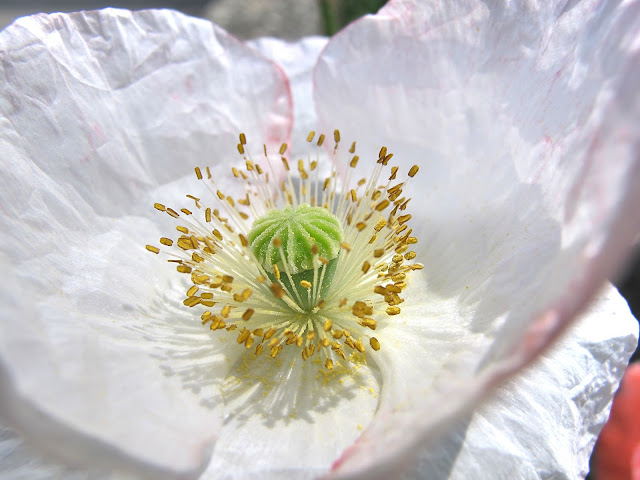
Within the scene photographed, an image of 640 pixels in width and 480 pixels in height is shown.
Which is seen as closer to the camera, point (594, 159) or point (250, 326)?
point (594, 159)

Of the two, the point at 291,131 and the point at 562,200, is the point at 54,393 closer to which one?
the point at 562,200

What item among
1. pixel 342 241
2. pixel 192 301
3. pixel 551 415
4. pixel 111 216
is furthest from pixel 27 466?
pixel 551 415

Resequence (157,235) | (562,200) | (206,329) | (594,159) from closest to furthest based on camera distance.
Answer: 1. (594,159)
2. (562,200)
3. (206,329)
4. (157,235)

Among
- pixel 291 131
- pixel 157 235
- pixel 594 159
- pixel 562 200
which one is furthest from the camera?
pixel 291 131

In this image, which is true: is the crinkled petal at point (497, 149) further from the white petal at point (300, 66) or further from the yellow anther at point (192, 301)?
the yellow anther at point (192, 301)

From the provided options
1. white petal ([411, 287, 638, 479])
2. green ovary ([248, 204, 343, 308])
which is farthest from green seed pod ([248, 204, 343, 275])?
white petal ([411, 287, 638, 479])

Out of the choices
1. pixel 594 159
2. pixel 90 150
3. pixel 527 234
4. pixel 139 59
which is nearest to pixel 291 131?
pixel 139 59

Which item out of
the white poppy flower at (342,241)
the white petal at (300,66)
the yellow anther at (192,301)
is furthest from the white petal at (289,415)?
the white petal at (300,66)

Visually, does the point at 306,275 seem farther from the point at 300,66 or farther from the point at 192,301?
the point at 300,66
